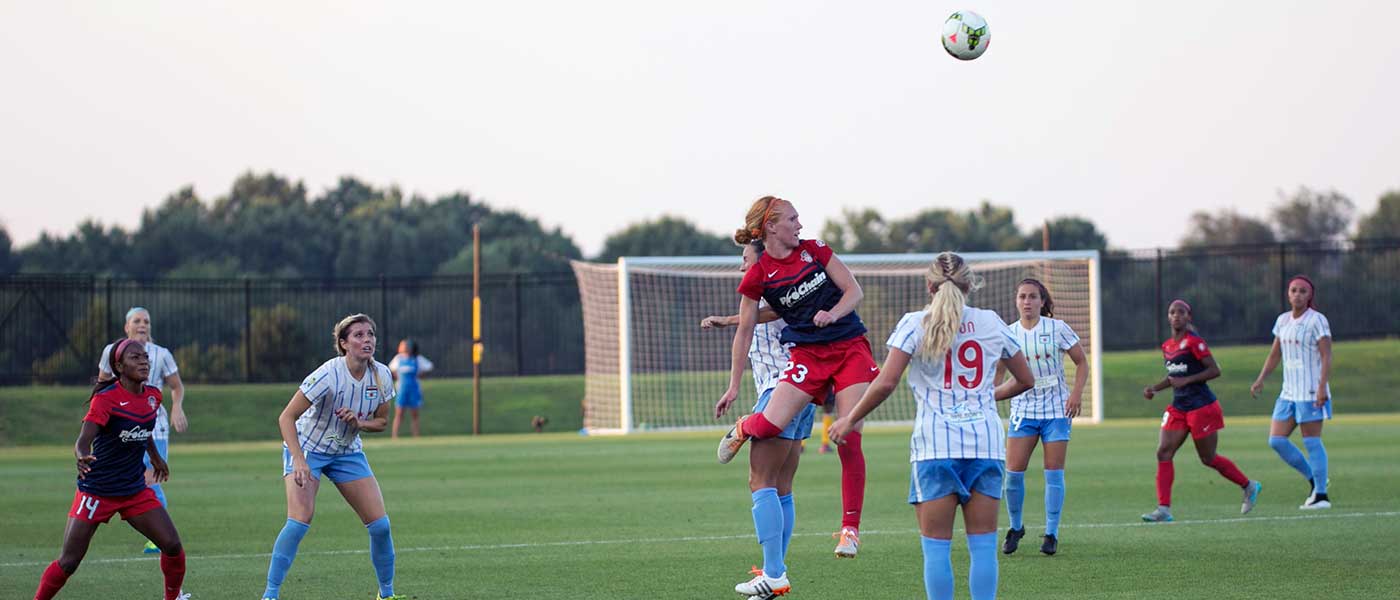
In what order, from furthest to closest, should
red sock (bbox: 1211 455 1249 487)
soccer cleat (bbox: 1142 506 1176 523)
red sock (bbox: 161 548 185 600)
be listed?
red sock (bbox: 1211 455 1249 487) < soccer cleat (bbox: 1142 506 1176 523) < red sock (bbox: 161 548 185 600)

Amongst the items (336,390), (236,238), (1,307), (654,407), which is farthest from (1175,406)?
(236,238)

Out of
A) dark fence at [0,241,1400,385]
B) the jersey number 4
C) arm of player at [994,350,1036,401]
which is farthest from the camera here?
dark fence at [0,241,1400,385]

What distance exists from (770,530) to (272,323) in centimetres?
3464

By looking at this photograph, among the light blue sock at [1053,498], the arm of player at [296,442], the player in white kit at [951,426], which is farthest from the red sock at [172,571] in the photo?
the light blue sock at [1053,498]

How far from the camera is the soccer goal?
30.5 m

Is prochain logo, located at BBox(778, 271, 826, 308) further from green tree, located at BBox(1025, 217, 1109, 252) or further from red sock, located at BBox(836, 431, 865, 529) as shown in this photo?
green tree, located at BBox(1025, 217, 1109, 252)

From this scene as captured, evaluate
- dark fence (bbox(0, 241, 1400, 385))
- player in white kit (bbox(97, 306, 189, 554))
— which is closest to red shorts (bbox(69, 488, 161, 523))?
player in white kit (bbox(97, 306, 189, 554))

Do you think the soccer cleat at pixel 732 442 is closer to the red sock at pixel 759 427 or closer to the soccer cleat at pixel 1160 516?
the red sock at pixel 759 427

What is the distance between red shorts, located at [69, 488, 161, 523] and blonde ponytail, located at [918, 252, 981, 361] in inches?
191

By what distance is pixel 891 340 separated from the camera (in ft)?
23.1

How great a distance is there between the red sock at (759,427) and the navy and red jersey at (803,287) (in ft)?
1.79

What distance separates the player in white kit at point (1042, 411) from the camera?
36.0 ft

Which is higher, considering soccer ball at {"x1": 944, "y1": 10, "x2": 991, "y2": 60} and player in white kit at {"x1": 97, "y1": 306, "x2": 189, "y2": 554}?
soccer ball at {"x1": 944, "y1": 10, "x2": 991, "y2": 60}

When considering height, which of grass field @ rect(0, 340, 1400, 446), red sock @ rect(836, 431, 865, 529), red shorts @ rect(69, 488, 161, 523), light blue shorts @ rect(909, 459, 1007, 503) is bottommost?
grass field @ rect(0, 340, 1400, 446)
